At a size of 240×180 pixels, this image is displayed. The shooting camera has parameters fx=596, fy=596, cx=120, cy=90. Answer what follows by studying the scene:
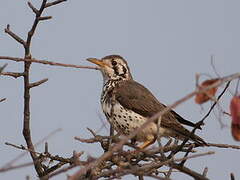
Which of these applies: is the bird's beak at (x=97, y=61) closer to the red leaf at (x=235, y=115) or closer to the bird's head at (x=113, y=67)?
the bird's head at (x=113, y=67)

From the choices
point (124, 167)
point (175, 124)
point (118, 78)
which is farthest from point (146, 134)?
point (124, 167)

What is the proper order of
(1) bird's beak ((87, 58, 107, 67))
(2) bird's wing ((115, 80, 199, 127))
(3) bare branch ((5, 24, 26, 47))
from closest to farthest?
1. (3) bare branch ((5, 24, 26, 47))
2. (2) bird's wing ((115, 80, 199, 127))
3. (1) bird's beak ((87, 58, 107, 67))

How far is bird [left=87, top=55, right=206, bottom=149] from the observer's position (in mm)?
7898

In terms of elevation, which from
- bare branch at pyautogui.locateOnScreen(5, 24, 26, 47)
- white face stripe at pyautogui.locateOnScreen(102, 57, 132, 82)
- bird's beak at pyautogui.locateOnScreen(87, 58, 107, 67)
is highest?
bare branch at pyautogui.locateOnScreen(5, 24, 26, 47)

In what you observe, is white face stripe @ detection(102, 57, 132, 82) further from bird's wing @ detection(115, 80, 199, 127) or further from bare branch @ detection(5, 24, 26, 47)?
bare branch @ detection(5, 24, 26, 47)

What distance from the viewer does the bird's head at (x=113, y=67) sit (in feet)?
29.3

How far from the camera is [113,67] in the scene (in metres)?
9.02

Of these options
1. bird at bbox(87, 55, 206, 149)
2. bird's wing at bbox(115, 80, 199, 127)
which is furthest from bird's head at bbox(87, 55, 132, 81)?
bird's wing at bbox(115, 80, 199, 127)

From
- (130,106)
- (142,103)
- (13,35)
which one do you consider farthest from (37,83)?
(142,103)

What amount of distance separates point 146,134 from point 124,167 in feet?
13.4

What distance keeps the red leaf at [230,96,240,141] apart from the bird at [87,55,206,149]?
364cm

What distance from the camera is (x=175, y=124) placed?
25.8ft

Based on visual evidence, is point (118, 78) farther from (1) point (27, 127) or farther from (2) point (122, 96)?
(1) point (27, 127)

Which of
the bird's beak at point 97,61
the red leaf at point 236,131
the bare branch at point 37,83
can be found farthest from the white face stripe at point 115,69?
the red leaf at point 236,131
